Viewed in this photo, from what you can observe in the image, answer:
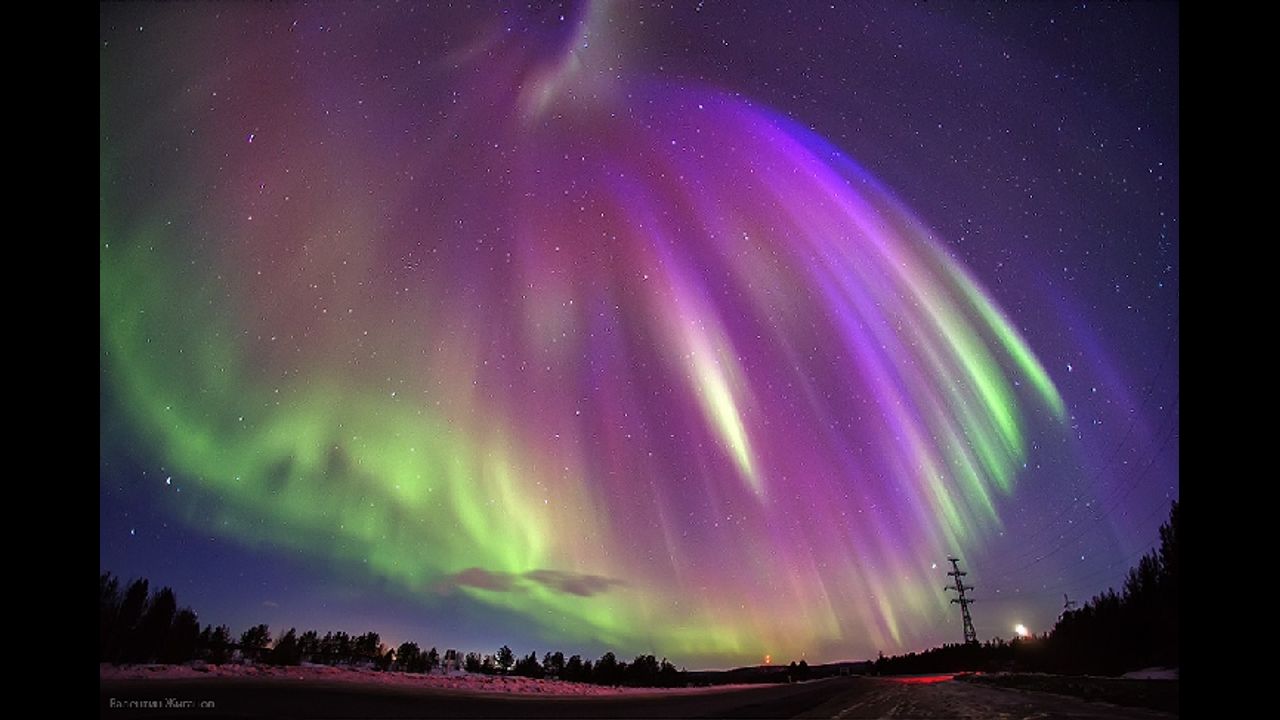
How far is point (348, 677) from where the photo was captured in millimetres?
19297

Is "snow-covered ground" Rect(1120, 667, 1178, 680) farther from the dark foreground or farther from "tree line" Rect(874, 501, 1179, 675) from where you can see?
the dark foreground

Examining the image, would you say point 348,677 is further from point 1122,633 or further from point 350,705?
point 1122,633

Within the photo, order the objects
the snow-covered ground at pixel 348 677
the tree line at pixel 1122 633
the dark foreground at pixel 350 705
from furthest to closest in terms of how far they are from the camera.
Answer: the tree line at pixel 1122 633 → the snow-covered ground at pixel 348 677 → the dark foreground at pixel 350 705

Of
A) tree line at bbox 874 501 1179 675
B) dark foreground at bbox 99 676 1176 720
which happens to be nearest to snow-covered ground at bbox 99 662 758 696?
dark foreground at bbox 99 676 1176 720

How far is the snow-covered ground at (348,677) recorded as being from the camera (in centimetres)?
1329

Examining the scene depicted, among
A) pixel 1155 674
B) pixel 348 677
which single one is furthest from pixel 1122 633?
pixel 348 677

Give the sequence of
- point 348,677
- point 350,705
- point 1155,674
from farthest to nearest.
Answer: point 1155,674 → point 348,677 → point 350,705

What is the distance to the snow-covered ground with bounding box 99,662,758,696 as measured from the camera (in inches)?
523

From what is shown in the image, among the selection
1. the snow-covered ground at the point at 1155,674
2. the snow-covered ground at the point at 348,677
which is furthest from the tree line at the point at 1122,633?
the snow-covered ground at the point at 348,677

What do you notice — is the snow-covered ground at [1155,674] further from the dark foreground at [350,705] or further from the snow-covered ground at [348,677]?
the snow-covered ground at [348,677]
